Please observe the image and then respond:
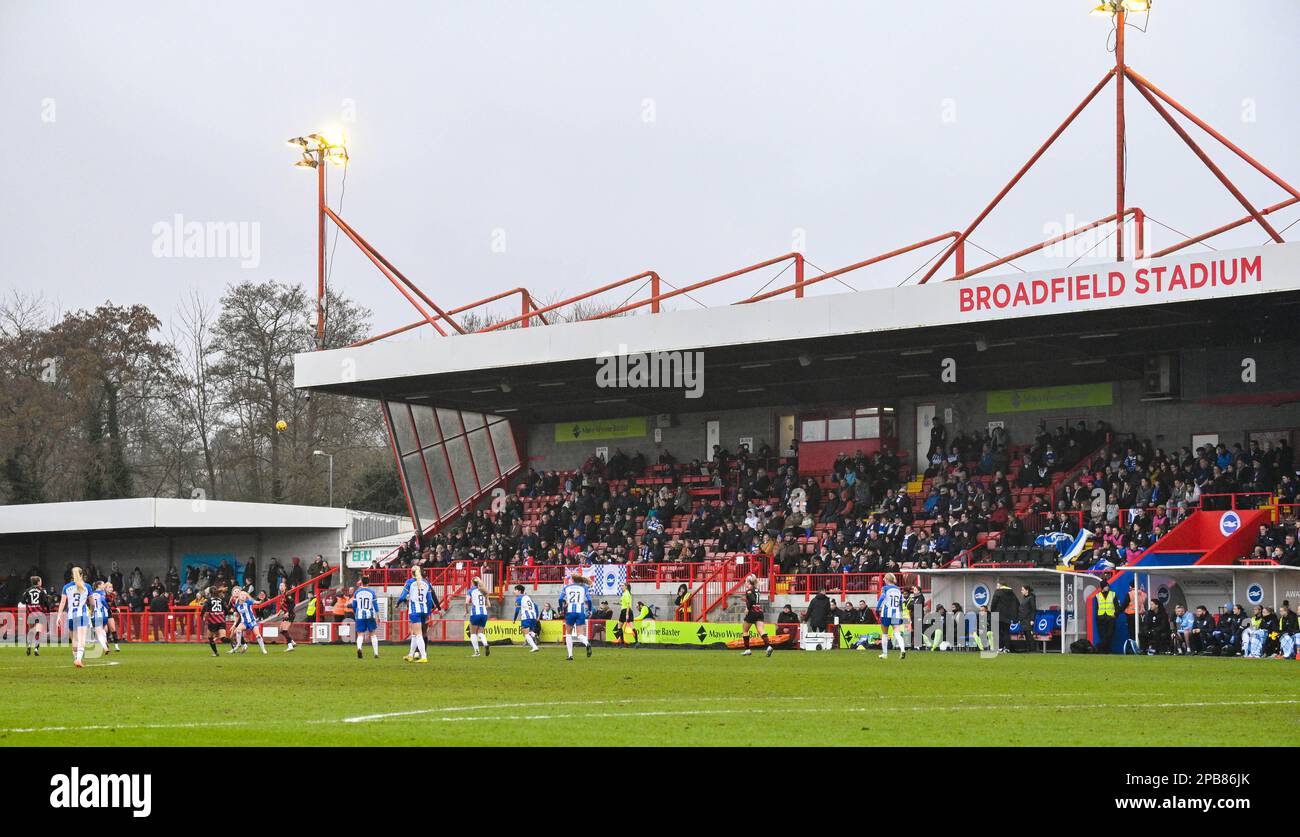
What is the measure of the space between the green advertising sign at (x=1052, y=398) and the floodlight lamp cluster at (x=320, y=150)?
21934 millimetres

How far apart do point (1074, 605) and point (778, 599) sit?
9030 millimetres

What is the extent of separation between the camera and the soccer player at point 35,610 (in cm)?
3331

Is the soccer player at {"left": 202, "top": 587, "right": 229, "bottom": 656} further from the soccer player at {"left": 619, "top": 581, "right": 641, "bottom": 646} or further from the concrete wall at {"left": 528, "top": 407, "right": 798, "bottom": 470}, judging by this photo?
the concrete wall at {"left": 528, "top": 407, "right": 798, "bottom": 470}

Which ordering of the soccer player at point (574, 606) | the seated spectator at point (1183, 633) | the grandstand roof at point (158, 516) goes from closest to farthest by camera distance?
the soccer player at point (574, 606) → the seated spectator at point (1183, 633) → the grandstand roof at point (158, 516)

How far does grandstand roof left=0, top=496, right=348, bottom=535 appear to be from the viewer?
54.1 metres

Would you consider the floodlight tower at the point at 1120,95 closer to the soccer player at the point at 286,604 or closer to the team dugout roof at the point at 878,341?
the team dugout roof at the point at 878,341

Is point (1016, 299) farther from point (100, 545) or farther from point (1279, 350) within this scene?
point (100, 545)

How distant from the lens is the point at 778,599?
41.3 m

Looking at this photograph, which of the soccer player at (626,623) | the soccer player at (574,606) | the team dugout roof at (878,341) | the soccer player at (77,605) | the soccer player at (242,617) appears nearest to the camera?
the soccer player at (77,605)

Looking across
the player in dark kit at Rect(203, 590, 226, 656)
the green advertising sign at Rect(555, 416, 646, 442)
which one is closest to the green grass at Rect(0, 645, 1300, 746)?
the player in dark kit at Rect(203, 590, 226, 656)

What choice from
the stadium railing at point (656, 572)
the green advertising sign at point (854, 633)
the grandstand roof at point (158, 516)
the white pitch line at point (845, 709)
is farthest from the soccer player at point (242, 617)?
the white pitch line at point (845, 709)
